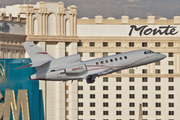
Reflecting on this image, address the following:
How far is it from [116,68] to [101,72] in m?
4.60

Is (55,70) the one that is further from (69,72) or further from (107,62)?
(107,62)

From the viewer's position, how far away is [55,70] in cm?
15262

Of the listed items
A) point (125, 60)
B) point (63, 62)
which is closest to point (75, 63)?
point (63, 62)

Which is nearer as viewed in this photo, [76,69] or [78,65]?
[76,69]

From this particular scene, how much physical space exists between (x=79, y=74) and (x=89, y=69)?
118 inches

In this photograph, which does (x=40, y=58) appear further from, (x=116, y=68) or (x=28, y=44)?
(x=116, y=68)

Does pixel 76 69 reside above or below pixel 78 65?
below

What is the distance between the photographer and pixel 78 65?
506ft

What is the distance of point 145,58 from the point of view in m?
160

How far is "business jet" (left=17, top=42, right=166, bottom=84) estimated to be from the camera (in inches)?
→ 5979

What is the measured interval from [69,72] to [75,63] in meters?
5.81

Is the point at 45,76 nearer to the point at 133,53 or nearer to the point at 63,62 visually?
the point at 63,62

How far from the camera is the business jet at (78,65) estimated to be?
5979 inches

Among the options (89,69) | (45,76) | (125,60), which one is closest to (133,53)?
(125,60)
